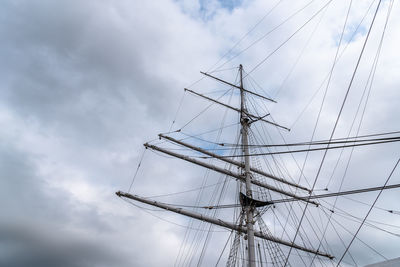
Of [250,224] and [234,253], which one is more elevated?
[250,224]

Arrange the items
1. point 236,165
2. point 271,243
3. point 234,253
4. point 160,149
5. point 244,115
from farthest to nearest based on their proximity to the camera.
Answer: point 244,115 → point 236,165 → point 160,149 → point 271,243 → point 234,253

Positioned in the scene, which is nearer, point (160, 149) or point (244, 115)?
point (160, 149)

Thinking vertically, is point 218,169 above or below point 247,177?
above

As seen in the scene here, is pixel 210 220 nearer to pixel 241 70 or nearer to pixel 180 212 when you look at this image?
pixel 180 212

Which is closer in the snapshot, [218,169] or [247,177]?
[247,177]

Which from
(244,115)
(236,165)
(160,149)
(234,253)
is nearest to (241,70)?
(244,115)

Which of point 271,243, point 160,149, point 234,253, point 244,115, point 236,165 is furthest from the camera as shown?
point 244,115

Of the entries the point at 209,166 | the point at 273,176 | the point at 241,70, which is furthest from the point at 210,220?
the point at 241,70

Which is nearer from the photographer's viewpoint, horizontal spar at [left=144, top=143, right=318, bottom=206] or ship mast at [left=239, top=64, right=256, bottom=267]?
ship mast at [left=239, top=64, right=256, bottom=267]

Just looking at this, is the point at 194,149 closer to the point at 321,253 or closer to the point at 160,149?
the point at 160,149

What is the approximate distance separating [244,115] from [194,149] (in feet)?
17.2

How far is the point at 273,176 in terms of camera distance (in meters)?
19.6

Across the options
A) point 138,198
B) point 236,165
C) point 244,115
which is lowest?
point 138,198

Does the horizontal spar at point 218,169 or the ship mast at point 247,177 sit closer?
the ship mast at point 247,177
